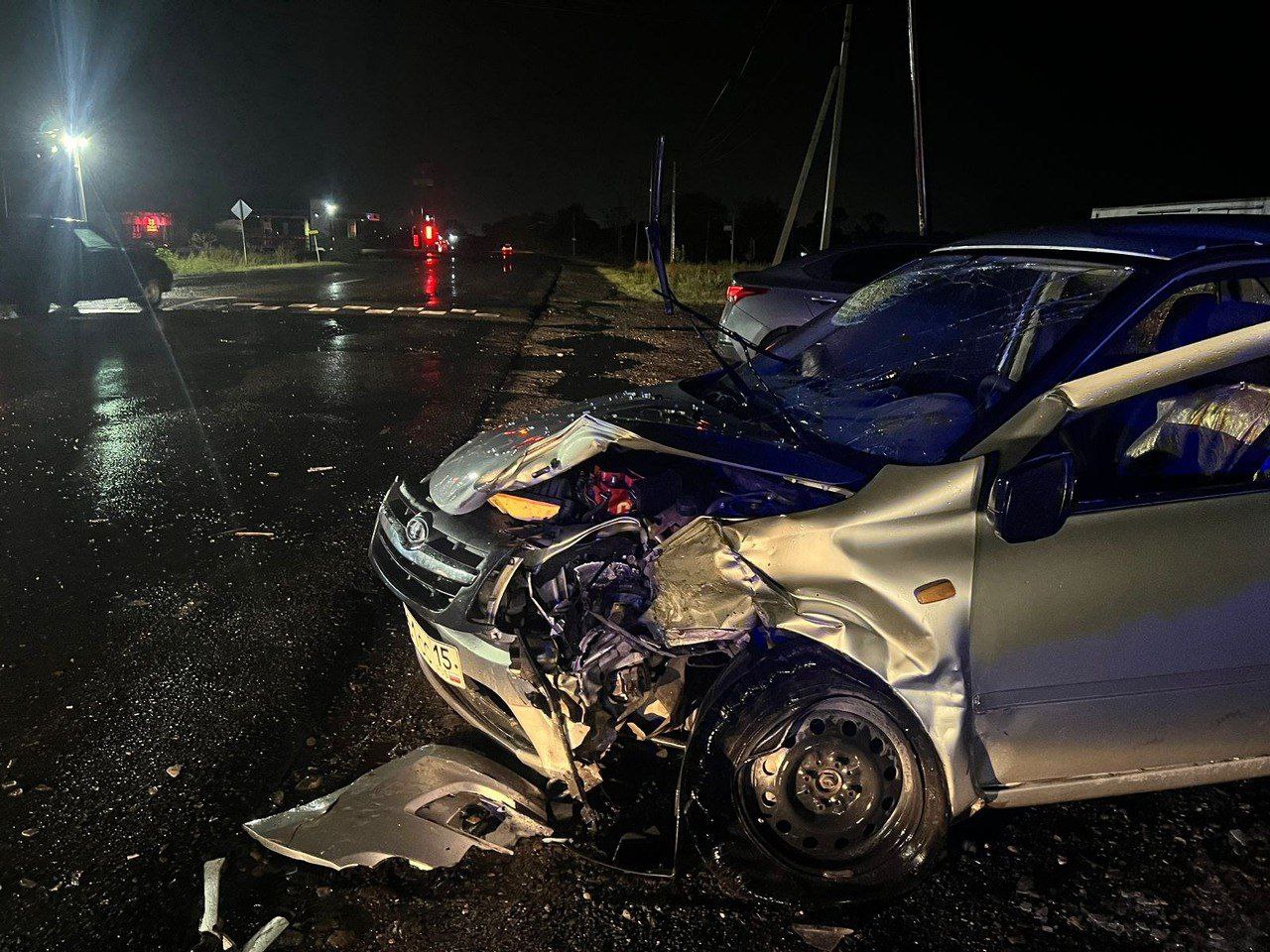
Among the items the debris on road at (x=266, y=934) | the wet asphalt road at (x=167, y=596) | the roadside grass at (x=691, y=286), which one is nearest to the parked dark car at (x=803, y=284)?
the wet asphalt road at (x=167, y=596)

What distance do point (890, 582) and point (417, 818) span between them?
141 centimetres

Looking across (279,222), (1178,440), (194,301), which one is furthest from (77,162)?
(279,222)

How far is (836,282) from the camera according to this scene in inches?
318

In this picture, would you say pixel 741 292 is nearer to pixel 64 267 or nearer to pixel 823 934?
pixel 823 934

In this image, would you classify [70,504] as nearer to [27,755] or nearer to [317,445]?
[317,445]

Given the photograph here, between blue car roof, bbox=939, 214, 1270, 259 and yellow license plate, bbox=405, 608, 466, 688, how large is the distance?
2445 mm

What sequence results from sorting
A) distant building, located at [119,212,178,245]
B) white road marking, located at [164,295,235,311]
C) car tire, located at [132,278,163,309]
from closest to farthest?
car tire, located at [132,278,163,309]
white road marking, located at [164,295,235,311]
distant building, located at [119,212,178,245]

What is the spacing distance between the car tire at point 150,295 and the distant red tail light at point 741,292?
12020 millimetres

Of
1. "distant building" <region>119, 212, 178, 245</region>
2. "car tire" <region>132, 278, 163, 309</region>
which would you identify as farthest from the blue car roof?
"distant building" <region>119, 212, 178, 245</region>

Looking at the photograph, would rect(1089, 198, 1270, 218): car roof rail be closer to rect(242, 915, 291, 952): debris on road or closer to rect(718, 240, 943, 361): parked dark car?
rect(718, 240, 943, 361): parked dark car

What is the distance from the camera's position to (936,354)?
321cm

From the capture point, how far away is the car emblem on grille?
296 cm

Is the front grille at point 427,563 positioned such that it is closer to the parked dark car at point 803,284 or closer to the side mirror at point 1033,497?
the side mirror at point 1033,497

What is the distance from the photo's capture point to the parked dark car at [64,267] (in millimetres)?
14078
